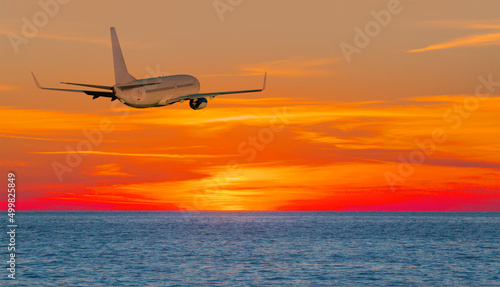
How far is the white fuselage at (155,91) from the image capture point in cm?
7825

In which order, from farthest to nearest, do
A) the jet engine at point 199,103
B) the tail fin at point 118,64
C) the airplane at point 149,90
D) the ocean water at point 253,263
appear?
the ocean water at point 253,263 < the tail fin at point 118,64 < the jet engine at point 199,103 < the airplane at point 149,90

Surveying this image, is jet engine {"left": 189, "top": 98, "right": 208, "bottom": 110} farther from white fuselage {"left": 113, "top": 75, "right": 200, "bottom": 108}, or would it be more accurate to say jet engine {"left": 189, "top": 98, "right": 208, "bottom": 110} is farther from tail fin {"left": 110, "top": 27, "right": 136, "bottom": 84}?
tail fin {"left": 110, "top": 27, "right": 136, "bottom": 84}

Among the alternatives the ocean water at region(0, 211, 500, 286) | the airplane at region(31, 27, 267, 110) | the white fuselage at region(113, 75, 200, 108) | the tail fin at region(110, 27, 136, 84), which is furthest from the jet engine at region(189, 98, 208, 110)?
the ocean water at region(0, 211, 500, 286)

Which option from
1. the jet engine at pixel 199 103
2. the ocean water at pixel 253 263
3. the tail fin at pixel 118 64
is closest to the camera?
the jet engine at pixel 199 103

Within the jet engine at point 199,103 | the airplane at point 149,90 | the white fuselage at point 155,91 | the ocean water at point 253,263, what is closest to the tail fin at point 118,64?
the airplane at point 149,90

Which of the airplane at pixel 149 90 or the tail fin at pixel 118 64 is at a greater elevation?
the tail fin at pixel 118 64

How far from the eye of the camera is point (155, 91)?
82.6 meters

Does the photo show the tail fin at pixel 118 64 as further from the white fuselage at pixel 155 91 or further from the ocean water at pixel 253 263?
the ocean water at pixel 253 263

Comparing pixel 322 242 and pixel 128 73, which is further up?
pixel 128 73

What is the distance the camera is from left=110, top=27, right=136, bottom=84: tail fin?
92000 millimetres

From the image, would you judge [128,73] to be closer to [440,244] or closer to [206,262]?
[206,262]

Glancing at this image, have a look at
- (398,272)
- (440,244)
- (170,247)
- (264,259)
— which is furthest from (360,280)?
(440,244)

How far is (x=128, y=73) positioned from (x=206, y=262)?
A: 42404 mm

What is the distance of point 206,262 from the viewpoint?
12025 cm
